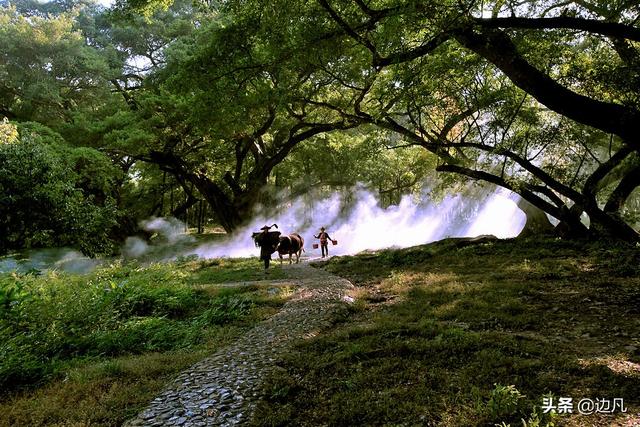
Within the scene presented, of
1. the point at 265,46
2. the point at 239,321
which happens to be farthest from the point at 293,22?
the point at 239,321

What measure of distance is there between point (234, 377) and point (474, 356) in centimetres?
292

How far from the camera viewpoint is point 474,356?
504cm

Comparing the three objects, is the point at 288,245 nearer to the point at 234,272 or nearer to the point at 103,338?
the point at 234,272

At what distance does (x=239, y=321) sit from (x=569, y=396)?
5772 millimetres

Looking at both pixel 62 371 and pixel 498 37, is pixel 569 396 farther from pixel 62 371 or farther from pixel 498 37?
pixel 498 37

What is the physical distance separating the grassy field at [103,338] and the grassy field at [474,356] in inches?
67.2

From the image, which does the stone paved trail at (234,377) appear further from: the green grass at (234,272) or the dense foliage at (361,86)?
the green grass at (234,272)

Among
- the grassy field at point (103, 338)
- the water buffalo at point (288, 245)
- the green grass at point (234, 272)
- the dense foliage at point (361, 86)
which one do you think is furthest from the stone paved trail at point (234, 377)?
the water buffalo at point (288, 245)

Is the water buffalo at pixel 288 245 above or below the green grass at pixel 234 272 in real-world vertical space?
above

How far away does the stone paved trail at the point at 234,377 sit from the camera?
4.18 meters

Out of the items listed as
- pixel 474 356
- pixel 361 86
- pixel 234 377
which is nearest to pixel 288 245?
pixel 361 86

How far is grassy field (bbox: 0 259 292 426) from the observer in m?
4.62

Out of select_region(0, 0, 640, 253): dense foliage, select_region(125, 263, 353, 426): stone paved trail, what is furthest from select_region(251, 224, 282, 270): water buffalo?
select_region(125, 263, 353, 426): stone paved trail

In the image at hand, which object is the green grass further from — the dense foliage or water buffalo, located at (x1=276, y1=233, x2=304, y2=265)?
the dense foliage
